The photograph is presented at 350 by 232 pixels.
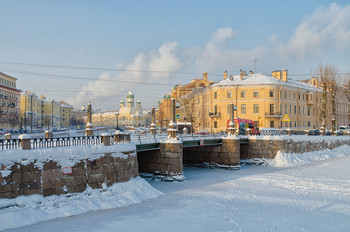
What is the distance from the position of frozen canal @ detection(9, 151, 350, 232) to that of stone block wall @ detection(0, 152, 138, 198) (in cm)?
171

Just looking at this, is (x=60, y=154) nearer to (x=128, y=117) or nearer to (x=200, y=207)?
(x=200, y=207)

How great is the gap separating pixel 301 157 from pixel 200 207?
21.7 metres

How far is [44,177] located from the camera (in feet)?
49.8

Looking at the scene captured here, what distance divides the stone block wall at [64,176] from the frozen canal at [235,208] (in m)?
1.71

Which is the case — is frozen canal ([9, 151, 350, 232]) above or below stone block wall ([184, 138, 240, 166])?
below

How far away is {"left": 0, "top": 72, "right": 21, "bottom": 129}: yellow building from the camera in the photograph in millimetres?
73156

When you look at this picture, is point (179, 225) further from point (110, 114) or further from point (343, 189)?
point (110, 114)

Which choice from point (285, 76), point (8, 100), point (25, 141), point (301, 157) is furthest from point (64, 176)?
point (8, 100)

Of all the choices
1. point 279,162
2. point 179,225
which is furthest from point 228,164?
point 179,225

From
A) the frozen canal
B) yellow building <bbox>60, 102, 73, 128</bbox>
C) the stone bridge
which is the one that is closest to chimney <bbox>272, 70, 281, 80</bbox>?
the stone bridge

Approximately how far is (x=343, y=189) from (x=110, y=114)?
16724 centimetres

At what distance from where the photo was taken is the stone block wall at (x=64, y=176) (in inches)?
561

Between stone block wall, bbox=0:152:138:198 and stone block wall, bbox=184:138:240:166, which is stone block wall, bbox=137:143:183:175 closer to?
stone block wall, bbox=0:152:138:198

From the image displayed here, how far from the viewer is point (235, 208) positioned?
677 inches
